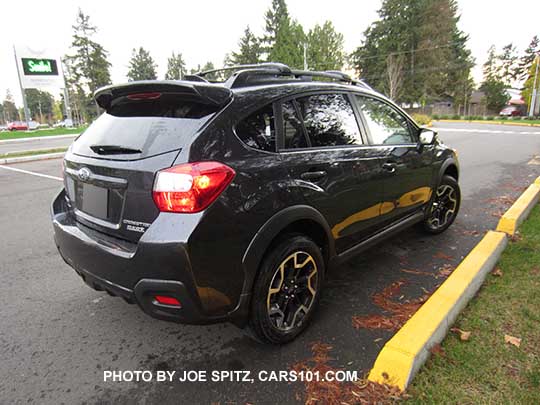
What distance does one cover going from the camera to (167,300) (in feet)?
6.32

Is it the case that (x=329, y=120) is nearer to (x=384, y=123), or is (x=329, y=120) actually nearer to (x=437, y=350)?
(x=384, y=123)

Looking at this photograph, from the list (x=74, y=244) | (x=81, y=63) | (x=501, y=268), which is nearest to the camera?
(x=74, y=244)

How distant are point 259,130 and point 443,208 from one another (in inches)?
125

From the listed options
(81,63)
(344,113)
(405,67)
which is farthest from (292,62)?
(344,113)

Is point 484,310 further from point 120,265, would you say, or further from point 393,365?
point 120,265

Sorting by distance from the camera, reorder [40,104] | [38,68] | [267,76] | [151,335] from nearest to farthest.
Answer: [151,335] → [267,76] → [38,68] → [40,104]

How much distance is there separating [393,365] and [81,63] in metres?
65.8

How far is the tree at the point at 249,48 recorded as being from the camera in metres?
59.8

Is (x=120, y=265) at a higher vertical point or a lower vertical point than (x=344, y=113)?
lower

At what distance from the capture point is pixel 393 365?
6.56ft

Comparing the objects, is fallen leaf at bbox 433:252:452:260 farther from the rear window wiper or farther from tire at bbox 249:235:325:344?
the rear window wiper

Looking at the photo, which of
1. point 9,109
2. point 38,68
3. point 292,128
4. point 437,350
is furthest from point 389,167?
point 9,109

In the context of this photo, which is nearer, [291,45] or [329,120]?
[329,120]

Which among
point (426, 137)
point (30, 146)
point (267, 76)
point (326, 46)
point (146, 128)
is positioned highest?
point (326, 46)
